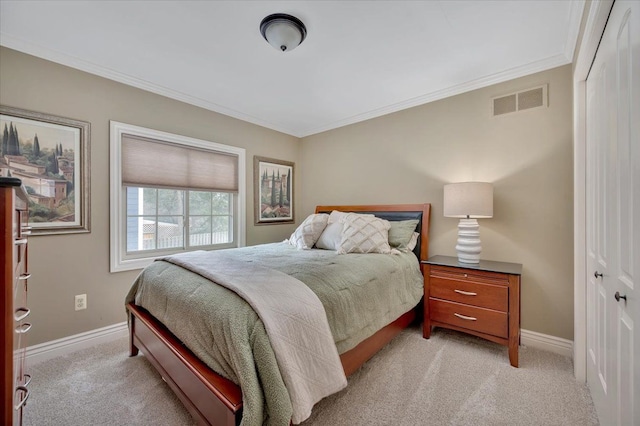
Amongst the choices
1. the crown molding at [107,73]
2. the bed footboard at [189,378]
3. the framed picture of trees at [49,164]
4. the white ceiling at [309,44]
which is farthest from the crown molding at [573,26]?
the framed picture of trees at [49,164]

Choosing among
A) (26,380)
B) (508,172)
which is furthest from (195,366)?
(508,172)

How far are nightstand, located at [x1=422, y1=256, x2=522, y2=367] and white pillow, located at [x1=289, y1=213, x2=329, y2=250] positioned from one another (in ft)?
3.80

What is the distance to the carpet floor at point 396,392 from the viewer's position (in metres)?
1.53

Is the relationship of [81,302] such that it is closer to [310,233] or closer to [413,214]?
[310,233]

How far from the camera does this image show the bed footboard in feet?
3.77

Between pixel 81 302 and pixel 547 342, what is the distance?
4117 millimetres

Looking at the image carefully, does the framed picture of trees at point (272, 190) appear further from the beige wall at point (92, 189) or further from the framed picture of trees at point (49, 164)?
the framed picture of trees at point (49, 164)

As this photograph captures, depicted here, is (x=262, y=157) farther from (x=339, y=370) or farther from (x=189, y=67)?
(x=339, y=370)

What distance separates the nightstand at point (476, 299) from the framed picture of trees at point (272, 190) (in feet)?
7.74

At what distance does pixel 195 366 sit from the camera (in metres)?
1.34

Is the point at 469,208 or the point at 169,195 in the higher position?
the point at 169,195

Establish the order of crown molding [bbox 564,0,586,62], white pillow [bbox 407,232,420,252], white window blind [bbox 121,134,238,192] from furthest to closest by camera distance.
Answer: white pillow [bbox 407,232,420,252]
white window blind [bbox 121,134,238,192]
crown molding [bbox 564,0,586,62]

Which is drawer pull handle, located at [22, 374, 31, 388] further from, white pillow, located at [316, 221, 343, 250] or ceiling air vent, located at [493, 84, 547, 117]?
ceiling air vent, located at [493, 84, 547, 117]

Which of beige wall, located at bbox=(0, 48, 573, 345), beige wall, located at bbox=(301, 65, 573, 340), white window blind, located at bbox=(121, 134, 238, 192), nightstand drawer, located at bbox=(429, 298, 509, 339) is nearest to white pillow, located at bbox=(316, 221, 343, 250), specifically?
beige wall, located at bbox=(301, 65, 573, 340)
